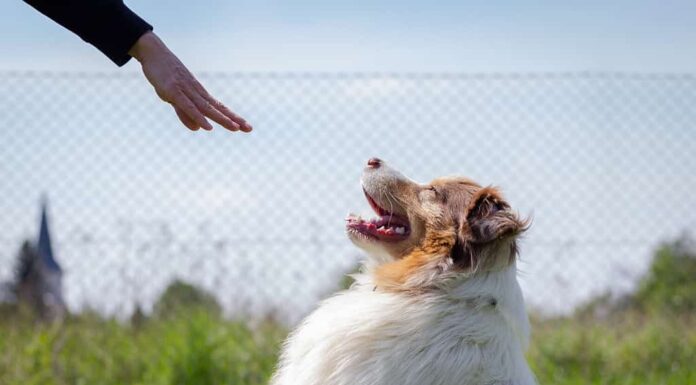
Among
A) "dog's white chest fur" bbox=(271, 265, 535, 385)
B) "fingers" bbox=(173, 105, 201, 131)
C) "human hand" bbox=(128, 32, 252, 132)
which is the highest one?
"human hand" bbox=(128, 32, 252, 132)

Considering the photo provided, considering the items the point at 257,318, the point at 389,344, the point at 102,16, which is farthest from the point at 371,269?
the point at 257,318

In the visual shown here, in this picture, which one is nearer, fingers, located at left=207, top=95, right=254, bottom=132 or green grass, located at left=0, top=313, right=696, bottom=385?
fingers, located at left=207, top=95, right=254, bottom=132

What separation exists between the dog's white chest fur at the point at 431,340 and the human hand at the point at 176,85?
1.32 m

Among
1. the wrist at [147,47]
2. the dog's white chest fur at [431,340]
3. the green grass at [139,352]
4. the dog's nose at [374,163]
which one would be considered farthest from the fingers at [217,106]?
the green grass at [139,352]

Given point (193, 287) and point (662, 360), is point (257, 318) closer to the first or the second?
point (193, 287)

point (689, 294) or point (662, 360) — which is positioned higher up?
point (689, 294)

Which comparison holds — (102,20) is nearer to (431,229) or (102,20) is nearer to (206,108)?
(206,108)

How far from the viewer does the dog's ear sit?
157 inches

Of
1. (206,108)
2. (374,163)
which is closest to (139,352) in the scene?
(374,163)

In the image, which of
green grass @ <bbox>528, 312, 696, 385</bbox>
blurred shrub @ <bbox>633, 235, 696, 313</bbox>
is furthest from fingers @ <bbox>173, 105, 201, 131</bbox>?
blurred shrub @ <bbox>633, 235, 696, 313</bbox>

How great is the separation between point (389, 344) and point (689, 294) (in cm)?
475

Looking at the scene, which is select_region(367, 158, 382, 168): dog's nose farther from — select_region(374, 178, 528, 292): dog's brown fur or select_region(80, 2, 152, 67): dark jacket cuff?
select_region(80, 2, 152, 67): dark jacket cuff

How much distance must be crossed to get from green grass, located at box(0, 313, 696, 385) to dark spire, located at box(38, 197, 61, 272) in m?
0.45

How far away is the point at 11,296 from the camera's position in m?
7.09
